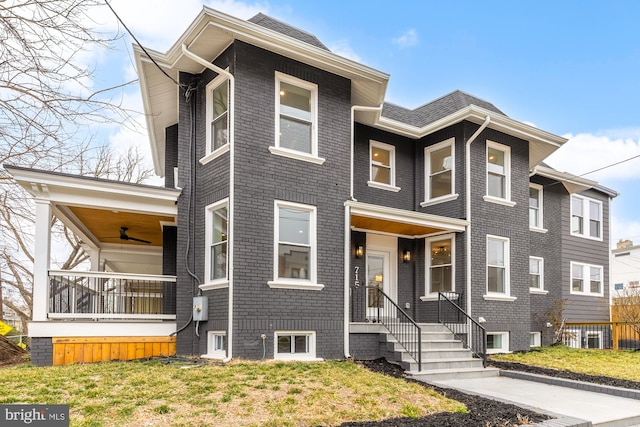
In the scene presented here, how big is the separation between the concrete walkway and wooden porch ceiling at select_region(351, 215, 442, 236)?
381cm

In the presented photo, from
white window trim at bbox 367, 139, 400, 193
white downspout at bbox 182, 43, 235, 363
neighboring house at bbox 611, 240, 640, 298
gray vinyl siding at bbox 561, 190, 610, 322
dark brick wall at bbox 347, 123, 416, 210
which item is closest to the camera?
white downspout at bbox 182, 43, 235, 363

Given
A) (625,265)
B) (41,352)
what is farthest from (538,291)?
(625,265)

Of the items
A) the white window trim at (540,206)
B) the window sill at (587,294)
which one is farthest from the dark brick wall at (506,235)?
the window sill at (587,294)

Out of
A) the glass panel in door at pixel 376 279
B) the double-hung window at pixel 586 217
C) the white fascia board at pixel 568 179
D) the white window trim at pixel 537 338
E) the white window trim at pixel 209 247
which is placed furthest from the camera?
the double-hung window at pixel 586 217

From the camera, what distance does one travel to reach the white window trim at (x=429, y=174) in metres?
12.6

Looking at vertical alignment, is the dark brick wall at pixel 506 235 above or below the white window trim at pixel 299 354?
above

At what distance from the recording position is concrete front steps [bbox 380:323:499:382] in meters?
8.62

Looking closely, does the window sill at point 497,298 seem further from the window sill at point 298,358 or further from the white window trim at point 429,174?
the window sill at point 298,358

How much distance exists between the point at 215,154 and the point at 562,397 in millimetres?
7195

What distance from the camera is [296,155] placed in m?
9.44

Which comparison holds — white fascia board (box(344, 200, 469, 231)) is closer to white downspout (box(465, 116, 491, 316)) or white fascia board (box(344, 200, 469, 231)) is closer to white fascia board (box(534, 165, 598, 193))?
white downspout (box(465, 116, 491, 316))

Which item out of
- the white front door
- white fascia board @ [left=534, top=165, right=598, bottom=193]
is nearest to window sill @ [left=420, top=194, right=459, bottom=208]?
the white front door

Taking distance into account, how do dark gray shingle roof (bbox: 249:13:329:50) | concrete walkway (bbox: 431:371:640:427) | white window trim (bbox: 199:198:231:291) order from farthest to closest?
1. dark gray shingle roof (bbox: 249:13:329:50)
2. white window trim (bbox: 199:198:231:291)
3. concrete walkway (bbox: 431:371:640:427)

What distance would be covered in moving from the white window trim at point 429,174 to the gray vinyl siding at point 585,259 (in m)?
6.71
